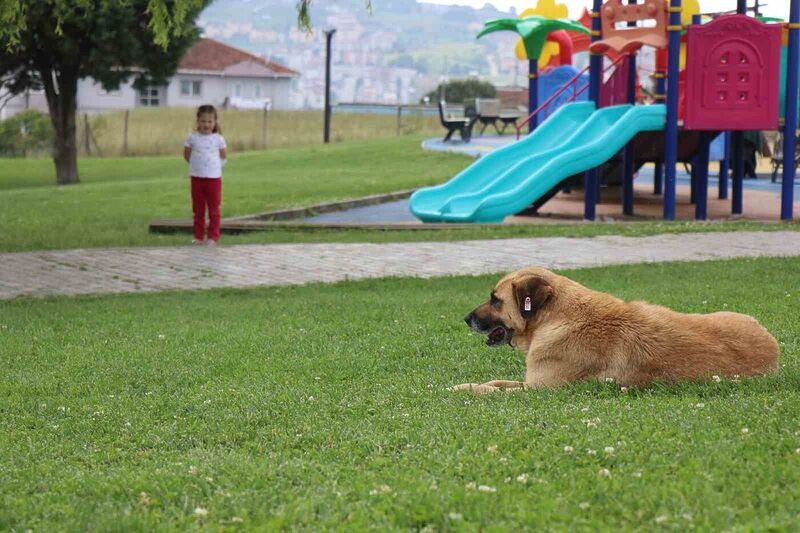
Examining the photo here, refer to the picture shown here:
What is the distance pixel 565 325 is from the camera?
615 centimetres

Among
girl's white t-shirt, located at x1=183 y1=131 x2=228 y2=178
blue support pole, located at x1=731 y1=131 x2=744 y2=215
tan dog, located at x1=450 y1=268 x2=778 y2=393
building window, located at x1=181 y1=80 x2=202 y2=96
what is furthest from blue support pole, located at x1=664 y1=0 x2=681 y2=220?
building window, located at x1=181 y1=80 x2=202 y2=96

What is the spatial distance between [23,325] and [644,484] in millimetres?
6782

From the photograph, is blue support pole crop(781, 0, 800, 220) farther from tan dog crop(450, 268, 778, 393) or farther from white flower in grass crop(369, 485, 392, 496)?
white flower in grass crop(369, 485, 392, 496)

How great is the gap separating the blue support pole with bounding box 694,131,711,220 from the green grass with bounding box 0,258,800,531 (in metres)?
9.59

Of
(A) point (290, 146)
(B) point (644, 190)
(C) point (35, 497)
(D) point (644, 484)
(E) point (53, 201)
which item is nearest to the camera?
(D) point (644, 484)

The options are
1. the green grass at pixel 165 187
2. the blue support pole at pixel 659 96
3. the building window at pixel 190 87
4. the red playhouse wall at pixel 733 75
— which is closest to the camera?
the green grass at pixel 165 187

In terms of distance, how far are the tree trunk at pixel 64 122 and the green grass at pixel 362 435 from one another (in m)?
23.9

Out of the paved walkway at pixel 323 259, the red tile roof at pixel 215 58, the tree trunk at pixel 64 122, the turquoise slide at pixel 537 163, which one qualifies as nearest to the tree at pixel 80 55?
the tree trunk at pixel 64 122

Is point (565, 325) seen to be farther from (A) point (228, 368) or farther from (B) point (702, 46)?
(B) point (702, 46)

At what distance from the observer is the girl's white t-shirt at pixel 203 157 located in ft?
49.2

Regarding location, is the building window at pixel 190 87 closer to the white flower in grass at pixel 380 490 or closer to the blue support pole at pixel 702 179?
the blue support pole at pixel 702 179

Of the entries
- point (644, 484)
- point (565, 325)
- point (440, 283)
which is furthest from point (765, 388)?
point (440, 283)

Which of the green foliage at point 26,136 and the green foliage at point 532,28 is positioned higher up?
the green foliage at point 532,28

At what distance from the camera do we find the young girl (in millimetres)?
15008
